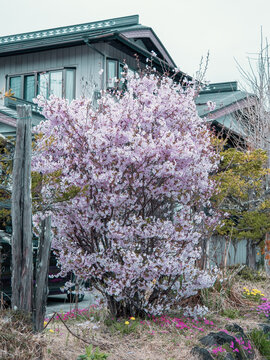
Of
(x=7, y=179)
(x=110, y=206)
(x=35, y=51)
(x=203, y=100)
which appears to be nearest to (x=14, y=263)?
(x=7, y=179)

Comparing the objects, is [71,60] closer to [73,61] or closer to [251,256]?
[73,61]

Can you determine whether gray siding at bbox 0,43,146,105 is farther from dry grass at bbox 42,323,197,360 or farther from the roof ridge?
dry grass at bbox 42,323,197,360

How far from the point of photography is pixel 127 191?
7340mm

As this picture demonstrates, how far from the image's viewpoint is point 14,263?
5.47 meters

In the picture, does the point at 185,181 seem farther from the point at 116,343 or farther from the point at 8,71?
the point at 8,71

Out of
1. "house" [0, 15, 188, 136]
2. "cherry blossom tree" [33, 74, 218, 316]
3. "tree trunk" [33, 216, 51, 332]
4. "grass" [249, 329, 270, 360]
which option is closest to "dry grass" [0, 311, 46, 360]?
"tree trunk" [33, 216, 51, 332]

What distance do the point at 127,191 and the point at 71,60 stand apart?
12.9 meters

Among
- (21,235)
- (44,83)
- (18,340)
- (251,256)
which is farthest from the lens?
(44,83)

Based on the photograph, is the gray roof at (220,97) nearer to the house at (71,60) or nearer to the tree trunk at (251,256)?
the house at (71,60)

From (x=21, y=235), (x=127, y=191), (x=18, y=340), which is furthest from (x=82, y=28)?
(x=18, y=340)

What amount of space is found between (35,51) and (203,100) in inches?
361

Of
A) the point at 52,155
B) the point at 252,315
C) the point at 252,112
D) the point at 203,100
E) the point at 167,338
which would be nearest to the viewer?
the point at 167,338

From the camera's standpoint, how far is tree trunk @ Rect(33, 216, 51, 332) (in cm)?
579

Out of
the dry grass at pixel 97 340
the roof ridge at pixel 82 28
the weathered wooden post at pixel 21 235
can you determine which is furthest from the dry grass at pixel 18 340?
the roof ridge at pixel 82 28
